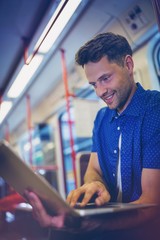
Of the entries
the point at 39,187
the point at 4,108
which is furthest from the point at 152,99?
the point at 4,108

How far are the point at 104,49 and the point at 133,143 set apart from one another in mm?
599

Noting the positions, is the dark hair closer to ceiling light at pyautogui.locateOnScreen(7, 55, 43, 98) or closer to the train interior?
the train interior

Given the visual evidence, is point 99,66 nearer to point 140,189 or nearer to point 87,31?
point 140,189

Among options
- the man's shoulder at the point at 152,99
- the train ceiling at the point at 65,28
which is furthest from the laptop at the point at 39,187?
the train ceiling at the point at 65,28

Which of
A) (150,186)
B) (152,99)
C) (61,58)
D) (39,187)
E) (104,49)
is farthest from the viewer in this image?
(61,58)

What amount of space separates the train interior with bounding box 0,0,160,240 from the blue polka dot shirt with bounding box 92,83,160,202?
0.50 m

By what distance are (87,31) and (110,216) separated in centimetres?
341

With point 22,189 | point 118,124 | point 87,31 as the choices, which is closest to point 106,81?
point 118,124

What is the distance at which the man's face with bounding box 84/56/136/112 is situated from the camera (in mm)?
1498

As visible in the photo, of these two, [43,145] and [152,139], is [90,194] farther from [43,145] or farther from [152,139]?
[43,145]

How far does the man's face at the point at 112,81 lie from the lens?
59.0 inches

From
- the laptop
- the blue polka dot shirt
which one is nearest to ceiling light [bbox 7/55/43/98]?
the blue polka dot shirt

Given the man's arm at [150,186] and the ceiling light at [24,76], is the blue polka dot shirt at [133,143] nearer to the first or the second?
the man's arm at [150,186]

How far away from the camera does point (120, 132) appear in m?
1.49
